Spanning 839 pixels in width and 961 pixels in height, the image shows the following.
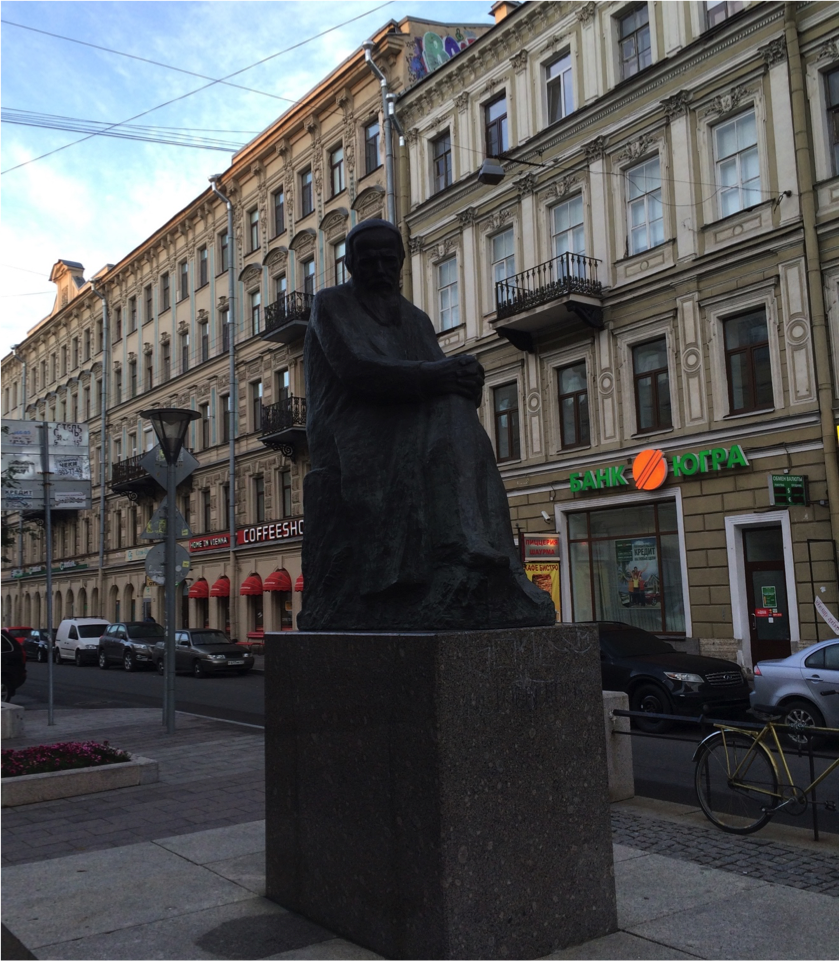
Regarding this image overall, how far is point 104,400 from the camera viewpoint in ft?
171

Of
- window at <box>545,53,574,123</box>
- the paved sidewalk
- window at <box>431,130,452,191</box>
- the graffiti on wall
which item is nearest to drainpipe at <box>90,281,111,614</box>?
the graffiti on wall

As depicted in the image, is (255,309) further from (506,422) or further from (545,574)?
(545,574)

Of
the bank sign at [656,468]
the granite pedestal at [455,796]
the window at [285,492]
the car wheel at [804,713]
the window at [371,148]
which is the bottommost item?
the car wheel at [804,713]

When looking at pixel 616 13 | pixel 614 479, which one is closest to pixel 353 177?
pixel 616 13

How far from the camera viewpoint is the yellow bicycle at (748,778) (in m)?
6.54

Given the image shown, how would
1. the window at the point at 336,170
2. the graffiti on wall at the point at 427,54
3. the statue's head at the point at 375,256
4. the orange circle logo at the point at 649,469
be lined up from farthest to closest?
the window at the point at 336,170
the graffiti on wall at the point at 427,54
the orange circle logo at the point at 649,469
the statue's head at the point at 375,256

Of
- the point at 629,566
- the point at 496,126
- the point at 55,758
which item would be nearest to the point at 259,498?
the point at 496,126

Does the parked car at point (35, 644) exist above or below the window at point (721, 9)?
below

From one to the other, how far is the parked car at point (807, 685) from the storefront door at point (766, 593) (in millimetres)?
6701

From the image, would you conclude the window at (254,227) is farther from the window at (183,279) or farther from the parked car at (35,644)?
the parked car at (35,644)

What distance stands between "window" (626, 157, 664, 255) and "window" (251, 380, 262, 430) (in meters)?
19.3

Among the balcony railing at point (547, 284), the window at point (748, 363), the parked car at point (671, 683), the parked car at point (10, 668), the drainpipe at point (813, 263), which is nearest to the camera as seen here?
the parked car at point (671, 683)

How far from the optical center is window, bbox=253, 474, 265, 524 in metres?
37.5

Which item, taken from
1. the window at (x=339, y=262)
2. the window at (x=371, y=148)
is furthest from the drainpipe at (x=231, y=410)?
the window at (x=371, y=148)
